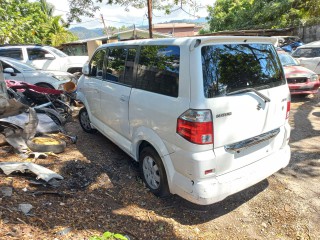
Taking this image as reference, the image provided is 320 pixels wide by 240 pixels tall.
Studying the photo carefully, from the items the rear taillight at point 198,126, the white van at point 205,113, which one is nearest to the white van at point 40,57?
the white van at point 205,113

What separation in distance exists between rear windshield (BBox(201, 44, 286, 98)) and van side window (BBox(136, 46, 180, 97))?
0.34 metres

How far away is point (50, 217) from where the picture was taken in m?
2.86

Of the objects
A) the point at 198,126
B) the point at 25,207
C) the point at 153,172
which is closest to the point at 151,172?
the point at 153,172

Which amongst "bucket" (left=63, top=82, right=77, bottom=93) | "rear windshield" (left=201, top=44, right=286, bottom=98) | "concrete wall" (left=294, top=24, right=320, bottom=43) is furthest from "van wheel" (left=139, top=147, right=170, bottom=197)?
"concrete wall" (left=294, top=24, right=320, bottom=43)

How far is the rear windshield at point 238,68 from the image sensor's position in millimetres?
2754

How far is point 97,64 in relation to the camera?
4.90 metres

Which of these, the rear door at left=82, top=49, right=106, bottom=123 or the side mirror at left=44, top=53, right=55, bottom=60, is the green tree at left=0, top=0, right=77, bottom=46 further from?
the rear door at left=82, top=49, right=106, bottom=123

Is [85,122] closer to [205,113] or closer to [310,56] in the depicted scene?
[205,113]

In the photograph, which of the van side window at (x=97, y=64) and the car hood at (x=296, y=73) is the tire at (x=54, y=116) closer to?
the van side window at (x=97, y=64)

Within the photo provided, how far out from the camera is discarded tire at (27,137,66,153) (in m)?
4.62

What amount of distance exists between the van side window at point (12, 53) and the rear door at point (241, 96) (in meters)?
9.86

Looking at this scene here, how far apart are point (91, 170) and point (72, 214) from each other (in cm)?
118

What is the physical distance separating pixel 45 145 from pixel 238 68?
340cm

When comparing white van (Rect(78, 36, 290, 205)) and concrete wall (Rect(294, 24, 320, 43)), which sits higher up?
concrete wall (Rect(294, 24, 320, 43))
